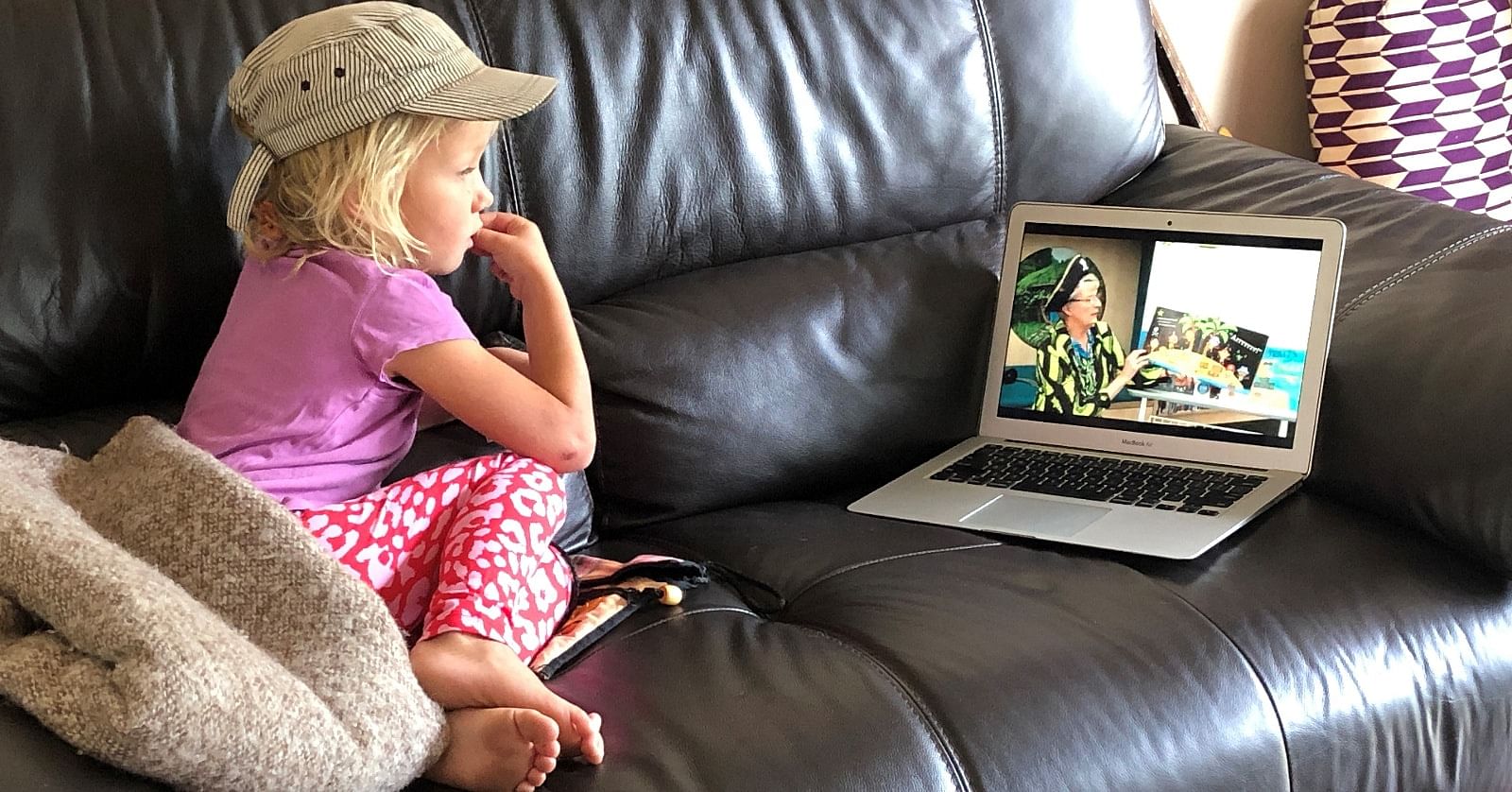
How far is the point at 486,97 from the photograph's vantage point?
1.30 m

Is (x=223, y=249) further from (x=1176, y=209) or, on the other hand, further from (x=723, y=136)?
(x=1176, y=209)

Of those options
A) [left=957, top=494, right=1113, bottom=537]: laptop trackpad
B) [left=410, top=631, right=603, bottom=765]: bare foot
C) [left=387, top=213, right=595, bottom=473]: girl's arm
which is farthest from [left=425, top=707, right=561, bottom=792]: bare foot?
[left=957, top=494, right=1113, bottom=537]: laptop trackpad

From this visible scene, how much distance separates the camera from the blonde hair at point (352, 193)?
49.4 inches

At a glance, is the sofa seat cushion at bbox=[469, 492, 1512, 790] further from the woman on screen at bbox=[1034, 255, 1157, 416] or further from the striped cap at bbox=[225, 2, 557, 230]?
the striped cap at bbox=[225, 2, 557, 230]

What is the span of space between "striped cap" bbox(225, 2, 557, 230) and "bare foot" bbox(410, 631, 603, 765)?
0.45 m

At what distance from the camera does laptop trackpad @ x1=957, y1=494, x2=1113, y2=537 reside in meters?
1.45

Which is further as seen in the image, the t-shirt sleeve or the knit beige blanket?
the t-shirt sleeve

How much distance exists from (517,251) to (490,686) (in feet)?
1.47

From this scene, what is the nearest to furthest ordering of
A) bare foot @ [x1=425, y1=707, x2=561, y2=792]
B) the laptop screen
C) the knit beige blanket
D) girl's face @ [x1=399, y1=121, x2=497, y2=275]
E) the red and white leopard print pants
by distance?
the knit beige blanket < bare foot @ [x1=425, y1=707, x2=561, y2=792] < the red and white leopard print pants < girl's face @ [x1=399, y1=121, x2=497, y2=275] < the laptop screen

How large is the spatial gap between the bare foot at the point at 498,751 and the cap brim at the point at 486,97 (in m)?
0.53

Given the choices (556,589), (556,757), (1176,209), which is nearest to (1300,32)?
(1176,209)

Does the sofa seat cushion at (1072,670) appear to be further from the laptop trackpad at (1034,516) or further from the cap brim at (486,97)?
the cap brim at (486,97)

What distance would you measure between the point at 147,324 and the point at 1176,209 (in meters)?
1.12

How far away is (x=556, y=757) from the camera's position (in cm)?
105
